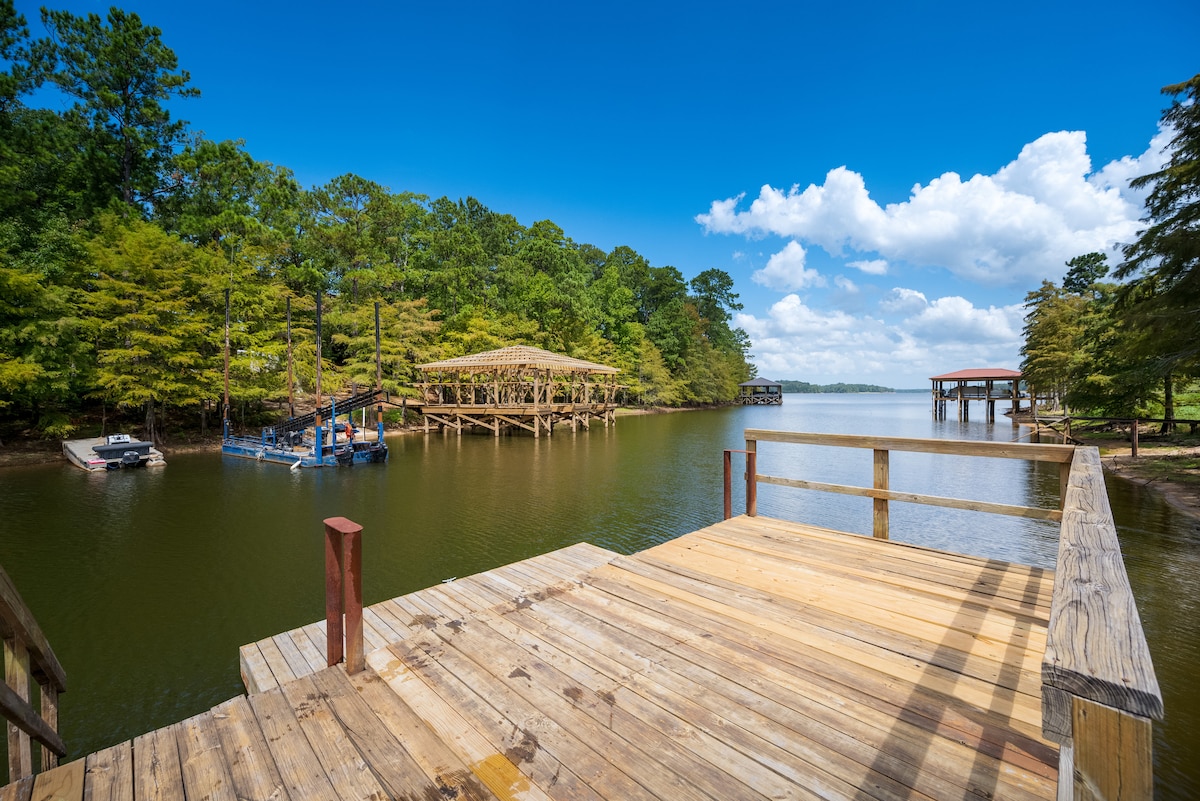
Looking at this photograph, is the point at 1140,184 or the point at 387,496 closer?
the point at 387,496

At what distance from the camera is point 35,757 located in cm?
381

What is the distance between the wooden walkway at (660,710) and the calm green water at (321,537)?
2065mm

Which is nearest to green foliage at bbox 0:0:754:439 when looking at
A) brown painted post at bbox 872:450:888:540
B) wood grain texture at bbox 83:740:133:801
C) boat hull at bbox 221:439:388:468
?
boat hull at bbox 221:439:388:468

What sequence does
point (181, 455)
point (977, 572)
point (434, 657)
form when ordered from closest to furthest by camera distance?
1. point (434, 657)
2. point (977, 572)
3. point (181, 455)

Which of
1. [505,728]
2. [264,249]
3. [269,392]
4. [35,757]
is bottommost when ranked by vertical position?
[35,757]

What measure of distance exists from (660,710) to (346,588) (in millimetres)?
1713

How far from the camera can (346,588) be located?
273cm

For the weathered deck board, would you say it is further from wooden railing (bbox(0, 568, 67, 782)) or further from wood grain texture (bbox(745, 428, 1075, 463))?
wood grain texture (bbox(745, 428, 1075, 463))

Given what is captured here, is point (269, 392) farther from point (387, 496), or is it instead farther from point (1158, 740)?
point (1158, 740)

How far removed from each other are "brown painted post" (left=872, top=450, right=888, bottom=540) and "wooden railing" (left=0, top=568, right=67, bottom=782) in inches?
206

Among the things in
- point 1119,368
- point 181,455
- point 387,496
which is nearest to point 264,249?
point 181,455

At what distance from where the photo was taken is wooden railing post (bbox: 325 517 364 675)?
2.67 metres

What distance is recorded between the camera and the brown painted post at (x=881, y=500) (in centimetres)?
445

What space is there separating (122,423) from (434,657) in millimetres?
24290
